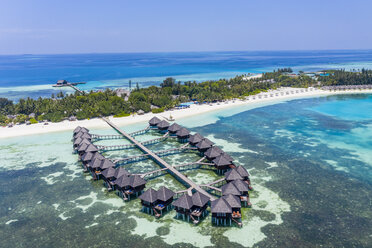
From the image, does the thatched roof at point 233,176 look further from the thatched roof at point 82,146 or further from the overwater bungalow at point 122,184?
the thatched roof at point 82,146

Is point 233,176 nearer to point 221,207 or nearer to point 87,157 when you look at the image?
point 221,207

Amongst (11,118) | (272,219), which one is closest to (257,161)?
(272,219)

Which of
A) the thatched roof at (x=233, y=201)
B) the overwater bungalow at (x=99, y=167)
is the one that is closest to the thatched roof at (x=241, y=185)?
the thatched roof at (x=233, y=201)

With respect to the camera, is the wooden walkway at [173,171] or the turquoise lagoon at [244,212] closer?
the turquoise lagoon at [244,212]

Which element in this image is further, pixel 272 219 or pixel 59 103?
pixel 59 103

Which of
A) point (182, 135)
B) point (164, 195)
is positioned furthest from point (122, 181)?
point (182, 135)

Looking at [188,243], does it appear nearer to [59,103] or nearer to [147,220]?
[147,220]

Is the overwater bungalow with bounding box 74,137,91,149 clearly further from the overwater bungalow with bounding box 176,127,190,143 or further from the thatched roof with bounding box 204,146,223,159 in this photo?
the thatched roof with bounding box 204,146,223,159
